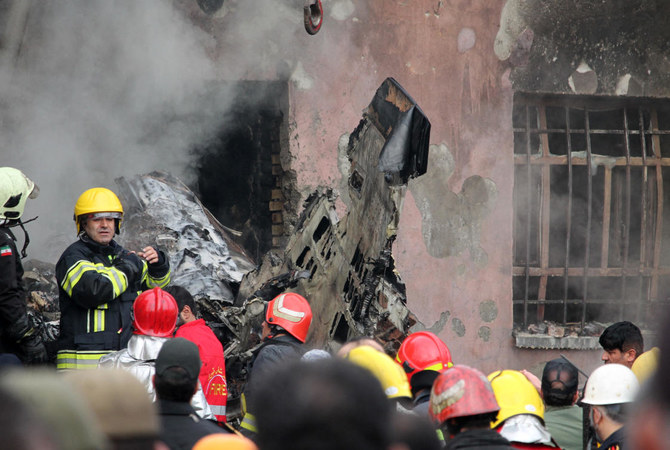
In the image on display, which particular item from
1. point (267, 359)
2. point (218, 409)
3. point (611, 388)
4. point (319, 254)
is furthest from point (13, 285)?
point (611, 388)

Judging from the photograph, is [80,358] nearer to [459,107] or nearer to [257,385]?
[257,385]

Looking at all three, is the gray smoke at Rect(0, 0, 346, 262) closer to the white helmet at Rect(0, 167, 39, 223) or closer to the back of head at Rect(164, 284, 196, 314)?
the back of head at Rect(164, 284, 196, 314)

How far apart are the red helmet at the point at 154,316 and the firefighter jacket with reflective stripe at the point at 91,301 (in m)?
0.33

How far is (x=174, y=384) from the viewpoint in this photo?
2463 mm

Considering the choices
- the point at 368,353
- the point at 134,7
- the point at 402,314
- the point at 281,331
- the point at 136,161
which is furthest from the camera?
the point at 136,161

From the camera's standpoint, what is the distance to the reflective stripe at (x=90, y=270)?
4070 millimetres

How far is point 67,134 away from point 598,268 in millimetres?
5200

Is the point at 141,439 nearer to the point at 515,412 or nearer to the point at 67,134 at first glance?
the point at 515,412

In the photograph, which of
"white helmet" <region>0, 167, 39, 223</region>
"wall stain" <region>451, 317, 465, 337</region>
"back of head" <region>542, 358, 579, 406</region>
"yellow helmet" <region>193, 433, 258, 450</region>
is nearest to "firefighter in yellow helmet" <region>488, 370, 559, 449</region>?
"back of head" <region>542, 358, 579, 406</region>

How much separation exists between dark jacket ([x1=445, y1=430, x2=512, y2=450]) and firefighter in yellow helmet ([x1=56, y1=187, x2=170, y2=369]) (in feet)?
7.85

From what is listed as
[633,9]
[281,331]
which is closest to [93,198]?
[281,331]

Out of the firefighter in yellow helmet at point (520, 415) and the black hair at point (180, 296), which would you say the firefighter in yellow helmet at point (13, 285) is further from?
the firefighter in yellow helmet at point (520, 415)

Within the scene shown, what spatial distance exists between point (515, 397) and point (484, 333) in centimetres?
421

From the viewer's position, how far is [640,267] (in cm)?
766
